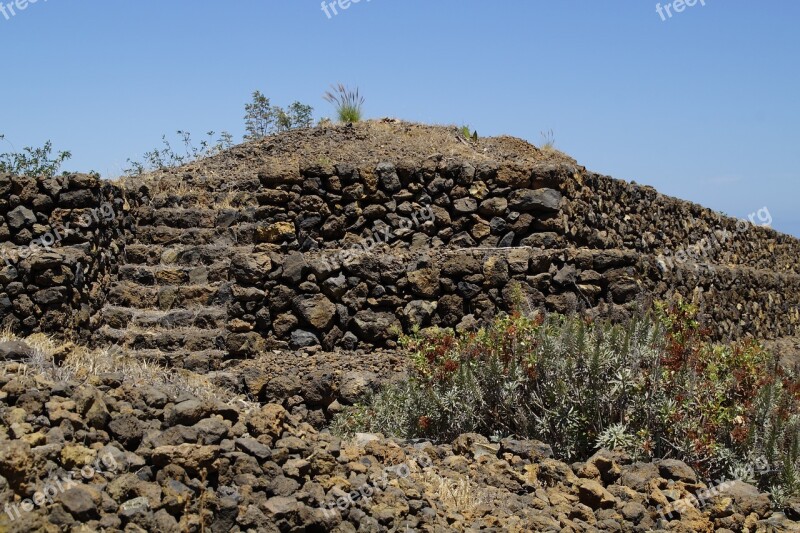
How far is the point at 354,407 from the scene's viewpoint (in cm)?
772

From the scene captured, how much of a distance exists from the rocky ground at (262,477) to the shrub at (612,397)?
358 mm

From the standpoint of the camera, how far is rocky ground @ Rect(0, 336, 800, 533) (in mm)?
3941

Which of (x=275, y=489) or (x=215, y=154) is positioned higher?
(x=215, y=154)

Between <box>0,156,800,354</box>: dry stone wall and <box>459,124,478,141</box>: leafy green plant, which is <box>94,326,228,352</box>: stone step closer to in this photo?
<box>0,156,800,354</box>: dry stone wall

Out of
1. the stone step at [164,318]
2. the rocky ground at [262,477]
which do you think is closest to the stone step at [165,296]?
the stone step at [164,318]

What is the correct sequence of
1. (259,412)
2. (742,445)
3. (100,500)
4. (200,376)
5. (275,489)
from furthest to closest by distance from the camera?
(200,376)
(742,445)
(259,412)
(275,489)
(100,500)

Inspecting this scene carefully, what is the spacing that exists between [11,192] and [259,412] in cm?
645

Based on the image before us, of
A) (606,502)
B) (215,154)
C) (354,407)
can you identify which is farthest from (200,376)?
(215,154)

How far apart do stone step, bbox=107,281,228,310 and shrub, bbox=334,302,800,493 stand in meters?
3.67

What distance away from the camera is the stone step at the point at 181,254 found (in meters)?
10.9

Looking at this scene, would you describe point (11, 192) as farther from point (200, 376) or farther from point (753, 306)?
point (753, 306)

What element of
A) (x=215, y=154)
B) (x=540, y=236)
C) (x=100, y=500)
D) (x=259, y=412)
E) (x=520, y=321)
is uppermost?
(x=215, y=154)

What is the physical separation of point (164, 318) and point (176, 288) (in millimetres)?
666

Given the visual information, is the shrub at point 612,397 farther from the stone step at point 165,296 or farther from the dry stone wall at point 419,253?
the stone step at point 165,296
